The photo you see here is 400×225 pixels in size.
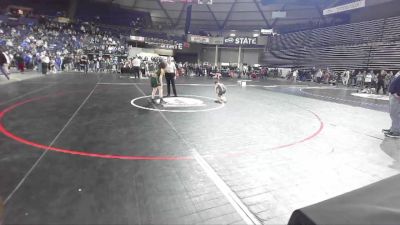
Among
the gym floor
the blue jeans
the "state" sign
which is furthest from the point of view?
the "state" sign

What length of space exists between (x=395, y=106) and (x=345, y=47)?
76.7 ft

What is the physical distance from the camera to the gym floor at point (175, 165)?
8.26 ft

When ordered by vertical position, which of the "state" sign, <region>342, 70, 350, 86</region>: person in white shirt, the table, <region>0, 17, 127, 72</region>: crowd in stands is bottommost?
the table

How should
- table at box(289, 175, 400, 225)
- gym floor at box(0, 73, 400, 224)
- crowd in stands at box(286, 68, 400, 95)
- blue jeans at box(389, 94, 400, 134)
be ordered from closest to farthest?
table at box(289, 175, 400, 225) < gym floor at box(0, 73, 400, 224) < blue jeans at box(389, 94, 400, 134) < crowd in stands at box(286, 68, 400, 95)

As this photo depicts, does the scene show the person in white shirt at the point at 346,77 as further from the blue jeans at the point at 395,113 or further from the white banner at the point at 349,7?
the blue jeans at the point at 395,113

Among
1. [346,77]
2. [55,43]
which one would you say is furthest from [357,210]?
[55,43]

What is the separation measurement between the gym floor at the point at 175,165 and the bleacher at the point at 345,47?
65.0 feet

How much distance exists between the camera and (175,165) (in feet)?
11.7

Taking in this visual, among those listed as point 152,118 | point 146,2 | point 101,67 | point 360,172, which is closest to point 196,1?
point 101,67

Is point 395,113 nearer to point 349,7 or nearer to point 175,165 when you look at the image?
point 175,165

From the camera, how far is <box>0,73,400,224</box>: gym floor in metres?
2.52

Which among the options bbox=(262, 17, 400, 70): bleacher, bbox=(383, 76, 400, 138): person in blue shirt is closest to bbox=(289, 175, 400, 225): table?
bbox=(383, 76, 400, 138): person in blue shirt

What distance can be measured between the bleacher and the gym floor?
65.0 ft

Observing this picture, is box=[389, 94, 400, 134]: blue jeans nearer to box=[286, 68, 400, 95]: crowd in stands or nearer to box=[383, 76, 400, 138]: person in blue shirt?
box=[383, 76, 400, 138]: person in blue shirt
